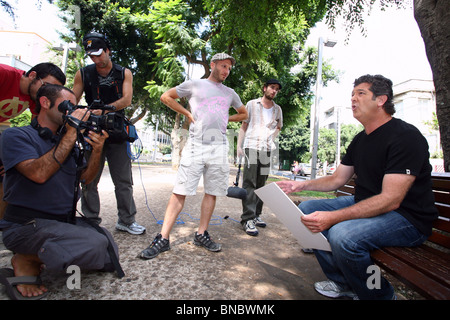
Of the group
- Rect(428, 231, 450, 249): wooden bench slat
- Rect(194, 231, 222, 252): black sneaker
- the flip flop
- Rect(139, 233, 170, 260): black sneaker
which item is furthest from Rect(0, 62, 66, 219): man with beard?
Rect(428, 231, 450, 249): wooden bench slat

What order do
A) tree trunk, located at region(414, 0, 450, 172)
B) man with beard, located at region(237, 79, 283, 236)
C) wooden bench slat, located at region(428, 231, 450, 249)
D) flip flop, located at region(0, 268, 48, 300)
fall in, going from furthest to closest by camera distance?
man with beard, located at region(237, 79, 283, 236), tree trunk, located at region(414, 0, 450, 172), wooden bench slat, located at region(428, 231, 450, 249), flip flop, located at region(0, 268, 48, 300)

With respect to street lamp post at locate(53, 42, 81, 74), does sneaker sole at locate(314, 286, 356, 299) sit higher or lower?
lower

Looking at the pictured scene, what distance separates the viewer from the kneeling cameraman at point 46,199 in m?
1.69

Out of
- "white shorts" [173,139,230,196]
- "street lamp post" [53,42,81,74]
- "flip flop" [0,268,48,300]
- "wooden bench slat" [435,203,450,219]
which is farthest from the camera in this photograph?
"street lamp post" [53,42,81,74]

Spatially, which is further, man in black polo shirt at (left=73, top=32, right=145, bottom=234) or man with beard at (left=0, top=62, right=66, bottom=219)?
man in black polo shirt at (left=73, top=32, right=145, bottom=234)

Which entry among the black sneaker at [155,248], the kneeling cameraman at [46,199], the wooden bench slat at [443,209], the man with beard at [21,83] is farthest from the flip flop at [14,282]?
the wooden bench slat at [443,209]

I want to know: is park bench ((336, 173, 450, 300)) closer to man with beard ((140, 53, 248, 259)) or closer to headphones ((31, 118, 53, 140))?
man with beard ((140, 53, 248, 259))

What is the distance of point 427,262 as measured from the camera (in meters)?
1.49

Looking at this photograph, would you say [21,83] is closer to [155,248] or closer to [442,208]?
[155,248]

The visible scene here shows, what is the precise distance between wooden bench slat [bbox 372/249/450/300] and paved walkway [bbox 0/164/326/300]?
2.41 ft

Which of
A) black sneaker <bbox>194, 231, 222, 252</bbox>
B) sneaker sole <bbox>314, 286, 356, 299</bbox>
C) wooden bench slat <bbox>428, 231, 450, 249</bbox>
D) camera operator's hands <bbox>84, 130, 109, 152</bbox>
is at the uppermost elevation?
camera operator's hands <bbox>84, 130, 109, 152</bbox>

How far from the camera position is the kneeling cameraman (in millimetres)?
1689

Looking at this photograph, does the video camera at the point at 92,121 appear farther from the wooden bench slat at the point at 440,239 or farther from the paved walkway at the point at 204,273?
the wooden bench slat at the point at 440,239
